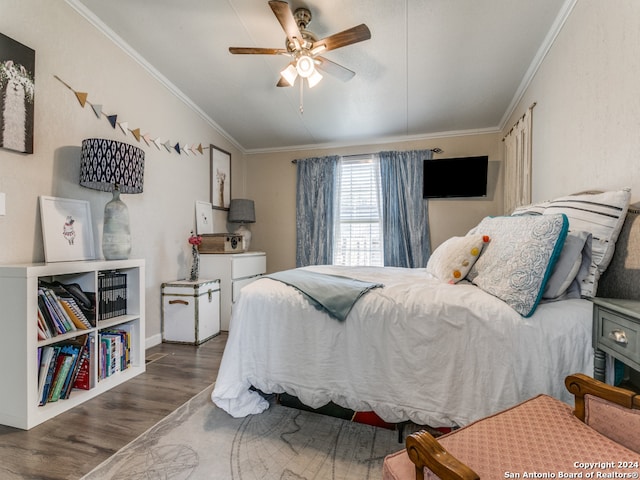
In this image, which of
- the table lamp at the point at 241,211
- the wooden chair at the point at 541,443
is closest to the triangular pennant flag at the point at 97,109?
the table lamp at the point at 241,211

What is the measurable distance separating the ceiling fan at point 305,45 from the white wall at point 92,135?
1.17 meters

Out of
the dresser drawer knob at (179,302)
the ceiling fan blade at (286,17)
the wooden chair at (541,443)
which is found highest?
the ceiling fan blade at (286,17)

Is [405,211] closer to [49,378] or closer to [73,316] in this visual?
[73,316]

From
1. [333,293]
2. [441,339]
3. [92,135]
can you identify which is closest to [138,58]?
[92,135]

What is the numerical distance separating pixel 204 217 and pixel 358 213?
202 cm

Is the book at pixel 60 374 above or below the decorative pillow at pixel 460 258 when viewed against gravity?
below

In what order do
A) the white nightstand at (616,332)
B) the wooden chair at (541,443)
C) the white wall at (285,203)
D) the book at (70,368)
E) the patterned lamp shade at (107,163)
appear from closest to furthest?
the wooden chair at (541,443)
the white nightstand at (616,332)
the book at (70,368)
the patterned lamp shade at (107,163)
the white wall at (285,203)

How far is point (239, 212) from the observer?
4.22m

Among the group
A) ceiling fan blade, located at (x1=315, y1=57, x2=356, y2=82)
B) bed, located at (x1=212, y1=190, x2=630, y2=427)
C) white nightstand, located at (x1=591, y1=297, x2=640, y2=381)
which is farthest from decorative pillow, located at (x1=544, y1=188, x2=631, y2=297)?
ceiling fan blade, located at (x1=315, y1=57, x2=356, y2=82)

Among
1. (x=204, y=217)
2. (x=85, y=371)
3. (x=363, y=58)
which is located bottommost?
(x=85, y=371)

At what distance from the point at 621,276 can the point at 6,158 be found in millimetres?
3304

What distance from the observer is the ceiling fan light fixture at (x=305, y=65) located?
2201mm

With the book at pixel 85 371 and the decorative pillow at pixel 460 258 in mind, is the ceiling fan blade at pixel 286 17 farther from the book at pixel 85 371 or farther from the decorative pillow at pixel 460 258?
the book at pixel 85 371

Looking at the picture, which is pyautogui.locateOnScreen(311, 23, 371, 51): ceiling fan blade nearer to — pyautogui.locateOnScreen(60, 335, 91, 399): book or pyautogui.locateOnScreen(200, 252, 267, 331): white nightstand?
pyautogui.locateOnScreen(200, 252, 267, 331): white nightstand
